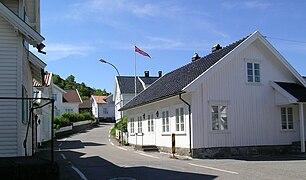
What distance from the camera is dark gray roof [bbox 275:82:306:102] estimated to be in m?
22.4

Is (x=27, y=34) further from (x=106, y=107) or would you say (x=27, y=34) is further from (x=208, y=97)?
(x=106, y=107)

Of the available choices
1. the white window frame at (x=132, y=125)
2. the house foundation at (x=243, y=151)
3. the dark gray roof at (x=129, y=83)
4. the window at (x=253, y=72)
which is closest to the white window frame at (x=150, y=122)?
the white window frame at (x=132, y=125)

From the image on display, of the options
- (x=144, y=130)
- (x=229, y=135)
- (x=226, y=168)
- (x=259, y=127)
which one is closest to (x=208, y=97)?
(x=229, y=135)

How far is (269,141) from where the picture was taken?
2317 cm

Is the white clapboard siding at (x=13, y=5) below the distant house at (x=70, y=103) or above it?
above

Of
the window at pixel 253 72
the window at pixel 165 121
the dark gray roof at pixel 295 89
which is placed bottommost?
the window at pixel 165 121

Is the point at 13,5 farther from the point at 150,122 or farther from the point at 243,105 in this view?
the point at 150,122

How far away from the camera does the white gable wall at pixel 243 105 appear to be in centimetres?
2120

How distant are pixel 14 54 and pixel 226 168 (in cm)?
931

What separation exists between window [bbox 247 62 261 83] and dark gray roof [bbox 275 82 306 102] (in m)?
1.47

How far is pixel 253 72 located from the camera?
23.4m

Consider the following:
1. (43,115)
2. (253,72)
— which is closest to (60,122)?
(43,115)

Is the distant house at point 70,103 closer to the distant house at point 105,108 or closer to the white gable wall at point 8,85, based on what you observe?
the distant house at point 105,108

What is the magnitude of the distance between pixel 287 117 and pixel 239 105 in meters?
3.72
